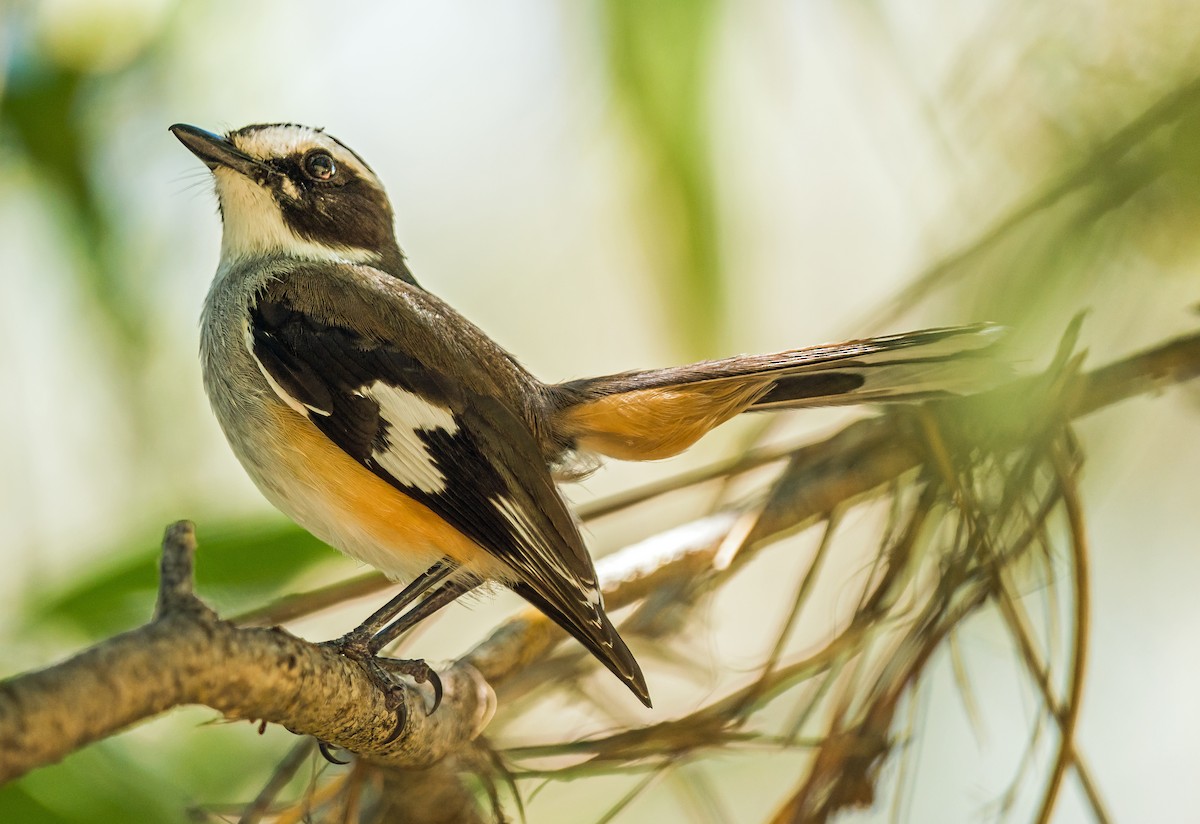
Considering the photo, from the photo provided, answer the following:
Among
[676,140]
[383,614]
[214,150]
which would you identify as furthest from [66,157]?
[676,140]

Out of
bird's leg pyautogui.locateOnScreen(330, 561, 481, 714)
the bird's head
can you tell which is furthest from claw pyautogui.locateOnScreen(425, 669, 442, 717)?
the bird's head

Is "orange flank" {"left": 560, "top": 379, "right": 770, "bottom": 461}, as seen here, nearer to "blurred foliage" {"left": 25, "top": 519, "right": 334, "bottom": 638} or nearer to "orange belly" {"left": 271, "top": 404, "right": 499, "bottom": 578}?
"orange belly" {"left": 271, "top": 404, "right": 499, "bottom": 578}

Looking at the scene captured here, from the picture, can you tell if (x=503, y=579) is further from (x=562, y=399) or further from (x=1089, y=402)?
(x=1089, y=402)

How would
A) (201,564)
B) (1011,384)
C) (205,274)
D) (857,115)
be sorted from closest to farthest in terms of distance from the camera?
(1011,384) → (201,564) → (857,115) → (205,274)

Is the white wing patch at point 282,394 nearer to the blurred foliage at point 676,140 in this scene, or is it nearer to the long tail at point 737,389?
the long tail at point 737,389

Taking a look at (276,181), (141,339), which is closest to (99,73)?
(276,181)
